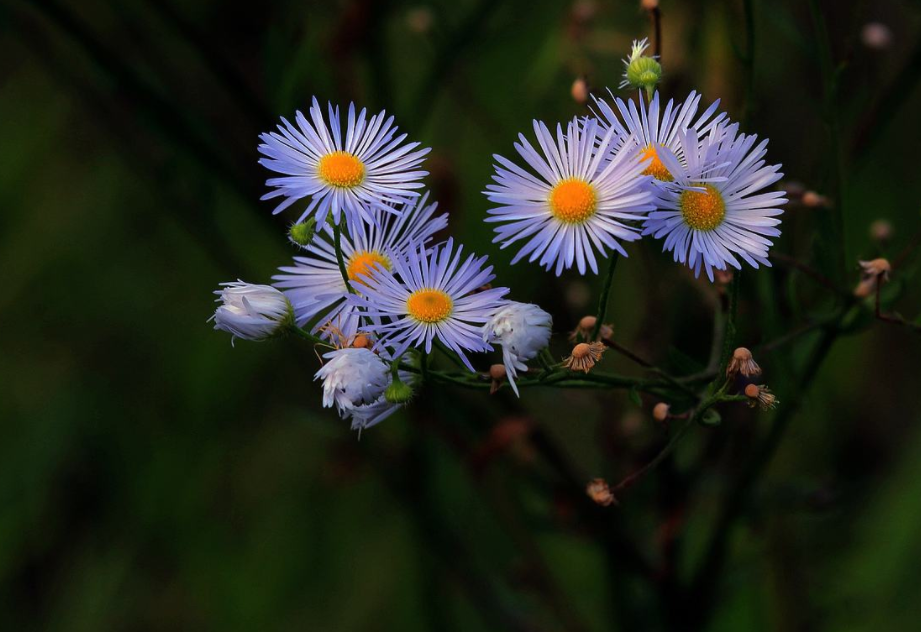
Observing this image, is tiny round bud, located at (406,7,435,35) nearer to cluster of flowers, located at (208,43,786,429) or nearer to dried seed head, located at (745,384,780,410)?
cluster of flowers, located at (208,43,786,429)

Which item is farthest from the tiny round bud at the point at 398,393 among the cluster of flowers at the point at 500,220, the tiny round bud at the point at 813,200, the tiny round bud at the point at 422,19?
the tiny round bud at the point at 422,19

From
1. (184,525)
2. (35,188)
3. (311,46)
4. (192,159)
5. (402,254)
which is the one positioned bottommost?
(184,525)

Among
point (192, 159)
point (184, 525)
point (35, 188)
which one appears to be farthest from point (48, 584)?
point (192, 159)

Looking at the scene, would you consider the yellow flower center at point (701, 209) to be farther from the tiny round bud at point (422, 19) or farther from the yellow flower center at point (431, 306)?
the tiny round bud at point (422, 19)

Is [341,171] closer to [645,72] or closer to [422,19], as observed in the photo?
[645,72]

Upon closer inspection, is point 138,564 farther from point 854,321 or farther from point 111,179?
point 854,321
